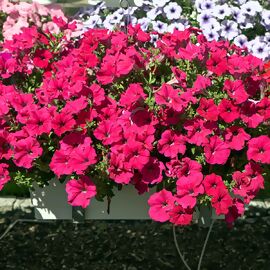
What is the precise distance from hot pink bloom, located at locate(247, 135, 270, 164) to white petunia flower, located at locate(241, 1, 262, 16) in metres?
2.48

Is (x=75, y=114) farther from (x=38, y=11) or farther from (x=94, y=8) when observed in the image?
(x=94, y=8)

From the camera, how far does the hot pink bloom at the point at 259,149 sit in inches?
99.7

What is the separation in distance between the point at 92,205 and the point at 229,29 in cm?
243

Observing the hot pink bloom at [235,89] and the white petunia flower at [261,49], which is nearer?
the hot pink bloom at [235,89]

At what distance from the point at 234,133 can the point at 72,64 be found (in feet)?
2.58

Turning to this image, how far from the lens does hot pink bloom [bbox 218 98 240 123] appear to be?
257 centimetres

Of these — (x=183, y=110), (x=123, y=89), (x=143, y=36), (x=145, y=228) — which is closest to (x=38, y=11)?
(x=143, y=36)

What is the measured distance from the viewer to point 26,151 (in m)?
2.54

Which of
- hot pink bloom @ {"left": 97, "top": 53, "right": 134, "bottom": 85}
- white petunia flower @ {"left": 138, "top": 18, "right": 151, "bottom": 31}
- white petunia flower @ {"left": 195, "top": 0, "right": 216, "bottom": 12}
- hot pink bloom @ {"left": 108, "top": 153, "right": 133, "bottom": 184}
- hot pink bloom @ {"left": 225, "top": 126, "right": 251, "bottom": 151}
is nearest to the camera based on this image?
hot pink bloom @ {"left": 108, "top": 153, "right": 133, "bottom": 184}

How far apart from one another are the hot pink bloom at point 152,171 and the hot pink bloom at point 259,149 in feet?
1.11

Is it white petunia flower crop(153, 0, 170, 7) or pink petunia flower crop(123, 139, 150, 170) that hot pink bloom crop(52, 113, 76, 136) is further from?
white petunia flower crop(153, 0, 170, 7)

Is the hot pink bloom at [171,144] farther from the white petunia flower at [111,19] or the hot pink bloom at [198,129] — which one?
the white petunia flower at [111,19]

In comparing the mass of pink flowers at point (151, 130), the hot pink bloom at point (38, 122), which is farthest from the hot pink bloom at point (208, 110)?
the hot pink bloom at point (38, 122)

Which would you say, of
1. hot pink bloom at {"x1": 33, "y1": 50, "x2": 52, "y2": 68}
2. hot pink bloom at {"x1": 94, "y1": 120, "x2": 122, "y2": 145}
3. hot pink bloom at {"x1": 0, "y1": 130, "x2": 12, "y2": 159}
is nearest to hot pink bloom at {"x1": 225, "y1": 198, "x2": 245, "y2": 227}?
hot pink bloom at {"x1": 94, "y1": 120, "x2": 122, "y2": 145}
